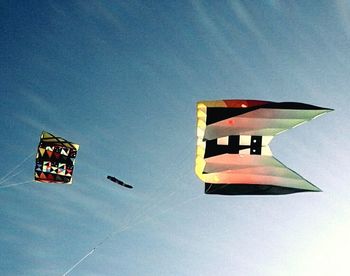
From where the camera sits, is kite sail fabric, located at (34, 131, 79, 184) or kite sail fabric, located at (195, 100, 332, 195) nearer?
kite sail fabric, located at (195, 100, 332, 195)

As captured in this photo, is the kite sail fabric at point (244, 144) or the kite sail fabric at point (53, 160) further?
the kite sail fabric at point (53, 160)

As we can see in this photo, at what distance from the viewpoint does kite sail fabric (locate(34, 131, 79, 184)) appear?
28078 millimetres

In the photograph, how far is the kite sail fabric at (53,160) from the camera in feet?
92.1

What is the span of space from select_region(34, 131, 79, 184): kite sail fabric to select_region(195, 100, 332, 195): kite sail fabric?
A: 10763 mm

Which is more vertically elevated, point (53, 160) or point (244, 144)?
point (244, 144)

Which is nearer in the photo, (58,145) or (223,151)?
(223,151)

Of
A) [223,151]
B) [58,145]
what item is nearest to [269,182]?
[223,151]

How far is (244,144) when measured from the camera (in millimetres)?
23172

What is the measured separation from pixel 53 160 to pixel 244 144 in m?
13.8

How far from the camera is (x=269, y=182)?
73.1 feet

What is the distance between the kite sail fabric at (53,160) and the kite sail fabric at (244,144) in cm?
1076

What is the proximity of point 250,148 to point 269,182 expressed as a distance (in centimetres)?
223

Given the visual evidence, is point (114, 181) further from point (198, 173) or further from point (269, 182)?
point (269, 182)

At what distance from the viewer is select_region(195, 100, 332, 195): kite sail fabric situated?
872 inches
